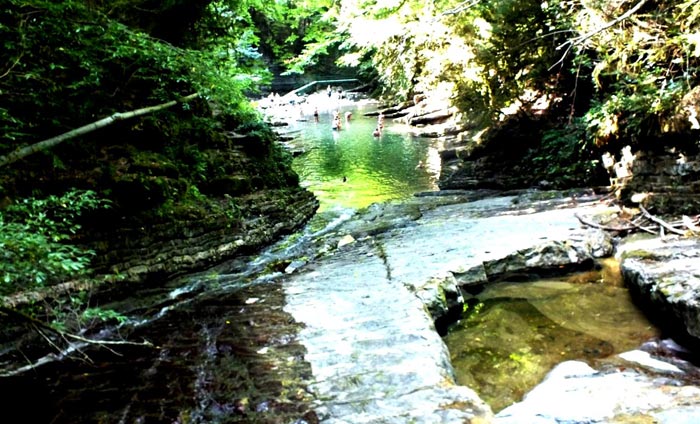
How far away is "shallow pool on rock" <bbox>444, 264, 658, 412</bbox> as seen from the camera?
378 cm

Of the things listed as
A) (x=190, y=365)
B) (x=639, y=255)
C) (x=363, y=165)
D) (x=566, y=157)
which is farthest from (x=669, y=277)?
(x=363, y=165)

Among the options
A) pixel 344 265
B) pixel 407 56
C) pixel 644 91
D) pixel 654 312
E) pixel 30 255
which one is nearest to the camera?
pixel 30 255

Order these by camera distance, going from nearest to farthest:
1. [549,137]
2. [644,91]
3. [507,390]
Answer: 1. [507,390]
2. [644,91]
3. [549,137]

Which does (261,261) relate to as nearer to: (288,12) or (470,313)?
(470,313)

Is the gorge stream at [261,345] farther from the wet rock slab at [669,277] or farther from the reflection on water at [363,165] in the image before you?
the reflection on water at [363,165]

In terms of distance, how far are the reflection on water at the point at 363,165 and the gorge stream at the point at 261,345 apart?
645 centimetres

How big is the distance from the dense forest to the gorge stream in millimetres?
650

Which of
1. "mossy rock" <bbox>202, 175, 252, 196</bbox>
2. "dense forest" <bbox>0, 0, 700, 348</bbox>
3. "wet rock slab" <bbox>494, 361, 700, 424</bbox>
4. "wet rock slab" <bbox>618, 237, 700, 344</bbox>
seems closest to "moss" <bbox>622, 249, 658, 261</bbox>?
"wet rock slab" <bbox>618, 237, 700, 344</bbox>

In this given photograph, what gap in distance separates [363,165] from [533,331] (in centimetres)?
1415

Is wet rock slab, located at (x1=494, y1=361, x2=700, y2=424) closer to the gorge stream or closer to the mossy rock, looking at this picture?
the gorge stream

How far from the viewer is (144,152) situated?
266 inches

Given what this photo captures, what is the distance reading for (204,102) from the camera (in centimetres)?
876

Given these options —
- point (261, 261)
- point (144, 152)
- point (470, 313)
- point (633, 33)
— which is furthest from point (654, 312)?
point (144, 152)

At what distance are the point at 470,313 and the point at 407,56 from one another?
10689 millimetres
